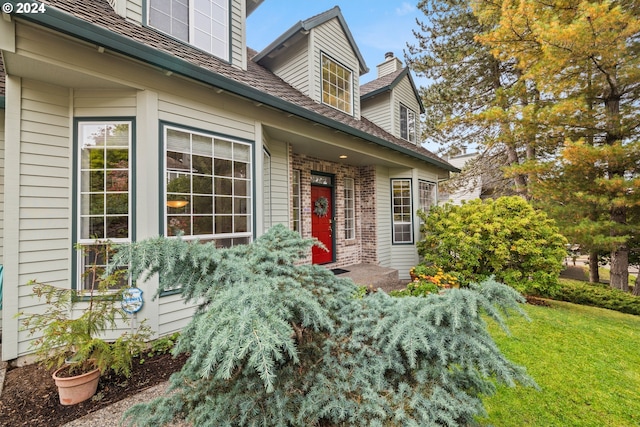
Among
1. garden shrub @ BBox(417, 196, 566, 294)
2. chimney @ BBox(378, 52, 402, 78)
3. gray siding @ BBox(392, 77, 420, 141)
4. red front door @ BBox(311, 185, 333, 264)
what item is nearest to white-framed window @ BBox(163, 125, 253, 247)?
red front door @ BBox(311, 185, 333, 264)

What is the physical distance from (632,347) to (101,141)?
7.99 meters

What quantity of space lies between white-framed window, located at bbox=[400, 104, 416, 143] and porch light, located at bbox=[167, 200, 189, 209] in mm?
8371

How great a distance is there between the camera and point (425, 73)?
1248 centimetres

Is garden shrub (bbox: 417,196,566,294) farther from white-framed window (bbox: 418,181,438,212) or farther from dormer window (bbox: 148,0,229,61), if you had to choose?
dormer window (bbox: 148,0,229,61)

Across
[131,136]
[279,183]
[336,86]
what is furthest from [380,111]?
[131,136]

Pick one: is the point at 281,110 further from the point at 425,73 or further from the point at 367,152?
the point at 425,73

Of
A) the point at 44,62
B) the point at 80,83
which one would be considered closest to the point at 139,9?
the point at 80,83

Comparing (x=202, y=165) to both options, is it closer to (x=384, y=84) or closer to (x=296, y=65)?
(x=296, y=65)

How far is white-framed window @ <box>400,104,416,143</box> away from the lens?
10.0m

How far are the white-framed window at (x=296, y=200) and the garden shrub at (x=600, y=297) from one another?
6.38 metres

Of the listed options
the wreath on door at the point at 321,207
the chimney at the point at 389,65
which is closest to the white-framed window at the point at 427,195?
the wreath on door at the point at 321,207

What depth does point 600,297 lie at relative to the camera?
6664 millimetres

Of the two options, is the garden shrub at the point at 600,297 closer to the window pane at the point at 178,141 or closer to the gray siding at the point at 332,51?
the gray siding at the point at 332,51

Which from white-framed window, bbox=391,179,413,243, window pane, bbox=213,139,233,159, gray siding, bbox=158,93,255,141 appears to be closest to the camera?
gray siding, bbox=158,93,255,141
